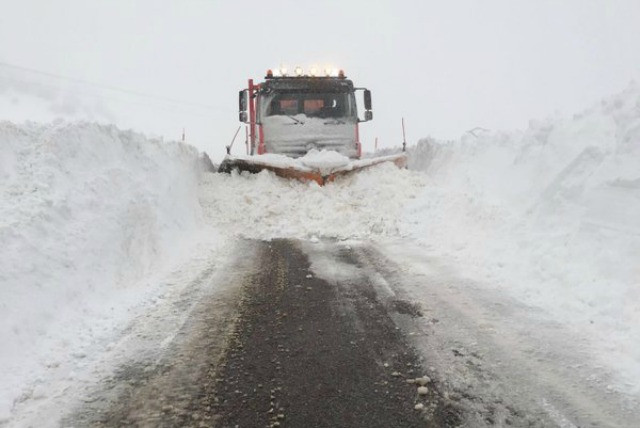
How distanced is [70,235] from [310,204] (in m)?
5.40

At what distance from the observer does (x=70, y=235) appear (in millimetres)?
5137

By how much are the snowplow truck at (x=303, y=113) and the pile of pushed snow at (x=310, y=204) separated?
1666mm

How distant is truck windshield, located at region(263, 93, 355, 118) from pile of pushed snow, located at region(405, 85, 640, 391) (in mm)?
4167

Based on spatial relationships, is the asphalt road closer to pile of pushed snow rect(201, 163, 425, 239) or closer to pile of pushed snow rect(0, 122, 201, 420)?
pile of pushed snow rect(0, 122, 201, 420)

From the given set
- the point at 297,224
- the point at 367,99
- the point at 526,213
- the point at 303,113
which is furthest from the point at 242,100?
the point at 526,213

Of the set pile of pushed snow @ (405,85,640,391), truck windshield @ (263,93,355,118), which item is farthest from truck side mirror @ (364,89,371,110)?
pile of pushed snow @ (405,85,640,391)

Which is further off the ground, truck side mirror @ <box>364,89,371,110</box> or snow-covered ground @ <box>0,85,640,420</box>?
truck side mirror @ <box>364,89,371,110</box>

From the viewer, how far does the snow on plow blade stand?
10.8m

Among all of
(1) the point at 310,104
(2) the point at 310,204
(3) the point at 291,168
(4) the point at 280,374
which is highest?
(1) the point at 310,104

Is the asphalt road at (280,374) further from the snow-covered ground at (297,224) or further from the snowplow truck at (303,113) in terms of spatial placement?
the snowplow truck at (303,113)

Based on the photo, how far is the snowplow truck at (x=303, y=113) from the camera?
1273cm

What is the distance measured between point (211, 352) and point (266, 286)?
1.76 m

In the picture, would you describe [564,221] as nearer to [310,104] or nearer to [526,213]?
[526,213]

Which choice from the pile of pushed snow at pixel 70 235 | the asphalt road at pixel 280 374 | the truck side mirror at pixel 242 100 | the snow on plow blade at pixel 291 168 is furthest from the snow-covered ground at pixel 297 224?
the truck side mirror at pixel 242 100
